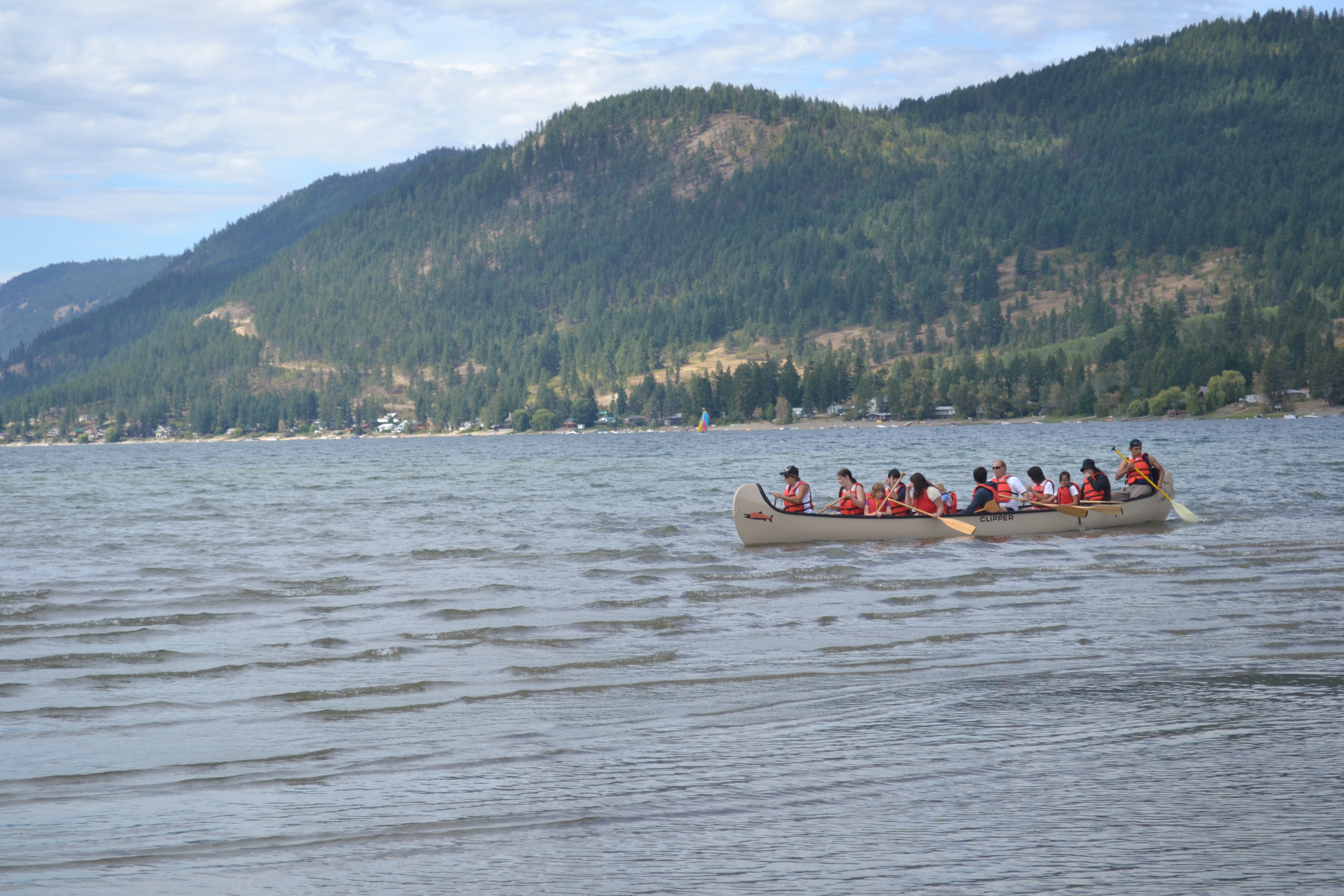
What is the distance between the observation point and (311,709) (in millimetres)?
13914

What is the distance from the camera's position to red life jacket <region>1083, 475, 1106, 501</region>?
35125 millimetres

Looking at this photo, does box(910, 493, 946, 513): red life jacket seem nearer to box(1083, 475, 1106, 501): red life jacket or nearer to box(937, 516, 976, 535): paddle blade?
box(937, 516, 976, 535): paddle blade

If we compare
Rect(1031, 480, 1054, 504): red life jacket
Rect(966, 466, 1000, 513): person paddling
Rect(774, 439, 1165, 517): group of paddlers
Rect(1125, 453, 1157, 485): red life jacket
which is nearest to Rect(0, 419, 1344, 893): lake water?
Rect(966, 466, 1000, 513): person paddling

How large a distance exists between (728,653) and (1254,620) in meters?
8.71

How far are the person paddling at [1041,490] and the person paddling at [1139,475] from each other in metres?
3.41

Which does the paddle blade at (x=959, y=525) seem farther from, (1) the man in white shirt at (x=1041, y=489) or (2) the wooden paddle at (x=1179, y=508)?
(2) the wooden paddle at (x=1179, y=508)

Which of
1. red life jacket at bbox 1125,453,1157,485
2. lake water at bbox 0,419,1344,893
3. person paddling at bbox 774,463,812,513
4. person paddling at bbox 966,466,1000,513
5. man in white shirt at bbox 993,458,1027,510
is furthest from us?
red life jacket at bbox 1125,453,1157,485

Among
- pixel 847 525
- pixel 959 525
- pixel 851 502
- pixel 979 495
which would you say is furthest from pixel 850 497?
pixel 979 495

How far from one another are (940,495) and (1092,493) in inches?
237

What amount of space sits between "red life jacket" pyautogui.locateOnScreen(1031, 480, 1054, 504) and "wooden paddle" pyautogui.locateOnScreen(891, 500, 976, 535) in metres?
2.93

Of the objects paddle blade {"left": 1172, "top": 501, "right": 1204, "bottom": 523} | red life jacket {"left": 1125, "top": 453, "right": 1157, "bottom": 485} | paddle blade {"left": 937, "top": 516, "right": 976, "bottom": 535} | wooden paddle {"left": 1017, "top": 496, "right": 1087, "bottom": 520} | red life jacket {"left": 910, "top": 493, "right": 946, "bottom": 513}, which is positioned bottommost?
paddle blade {"left": 1172, "top": 501, "right": 1204, "bottom": 523}

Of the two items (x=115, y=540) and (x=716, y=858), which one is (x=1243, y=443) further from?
(x=716, y=858)

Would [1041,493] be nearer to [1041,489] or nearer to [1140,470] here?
[1041,489]

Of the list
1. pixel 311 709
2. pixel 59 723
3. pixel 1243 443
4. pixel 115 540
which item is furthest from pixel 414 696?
pixel 1243 443
